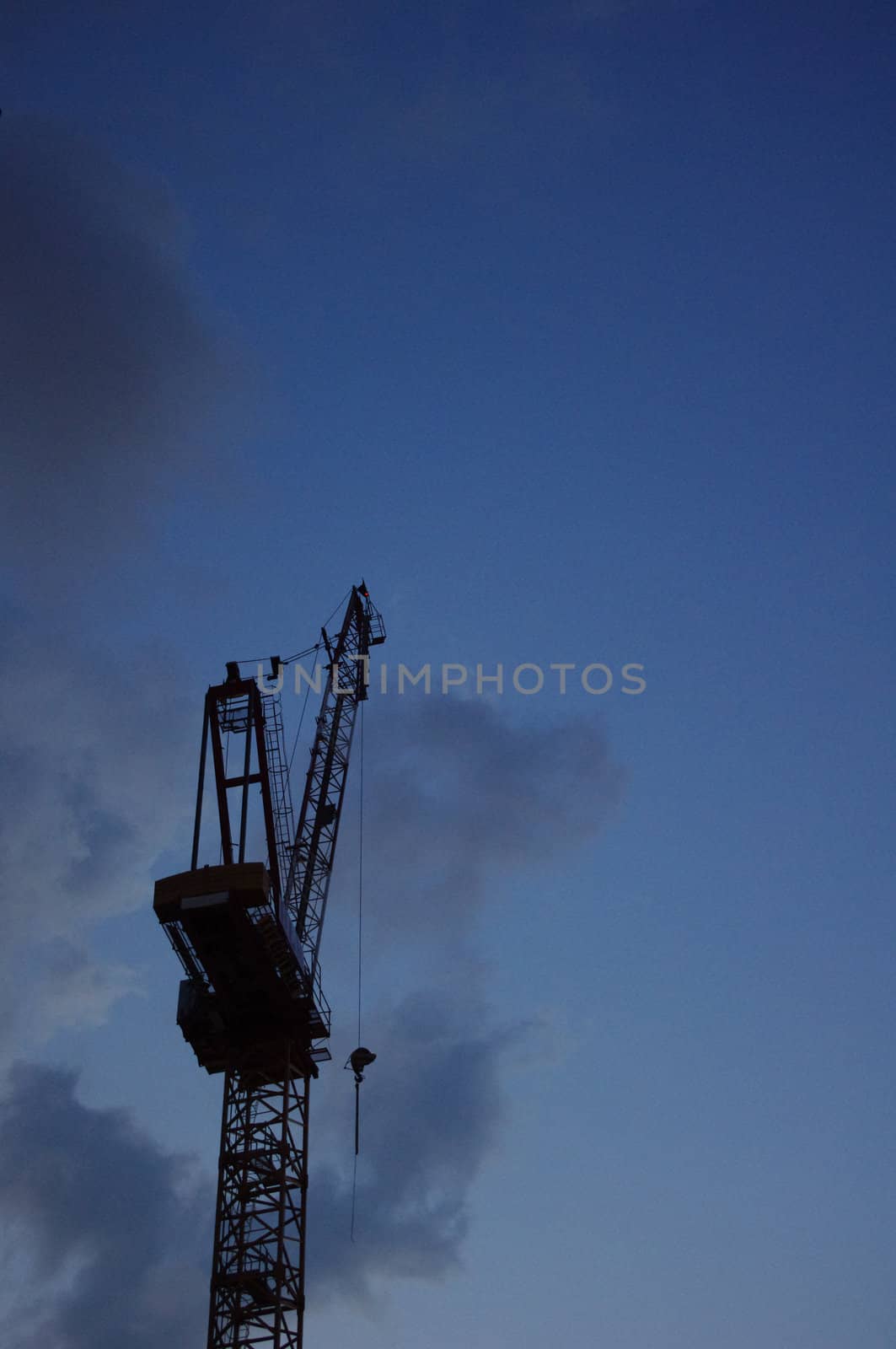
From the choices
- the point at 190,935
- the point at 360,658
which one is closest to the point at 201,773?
the point at 190,935

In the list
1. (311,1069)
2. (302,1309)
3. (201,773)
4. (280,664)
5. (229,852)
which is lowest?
(302,1309)

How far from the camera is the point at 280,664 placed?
87.8 meters

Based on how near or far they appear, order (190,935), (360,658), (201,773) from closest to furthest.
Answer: (190,935)
(201,773)
(360,658)

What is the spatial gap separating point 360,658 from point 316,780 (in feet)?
38.3

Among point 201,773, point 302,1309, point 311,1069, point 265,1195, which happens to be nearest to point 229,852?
point 201,773

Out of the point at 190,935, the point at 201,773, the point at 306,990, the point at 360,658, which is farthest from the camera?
the point at 360,658

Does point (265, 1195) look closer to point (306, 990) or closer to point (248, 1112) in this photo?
point (248, 1112)

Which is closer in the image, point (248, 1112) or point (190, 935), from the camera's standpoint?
point (190, 935)

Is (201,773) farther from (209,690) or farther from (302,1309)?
(302,1309)

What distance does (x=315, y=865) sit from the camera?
8706cm

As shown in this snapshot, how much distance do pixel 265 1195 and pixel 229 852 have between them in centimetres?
1676

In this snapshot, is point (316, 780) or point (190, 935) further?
point (316, 780)

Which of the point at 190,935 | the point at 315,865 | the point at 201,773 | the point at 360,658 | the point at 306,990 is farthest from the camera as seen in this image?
the point at 360,658

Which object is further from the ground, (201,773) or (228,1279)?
(201,773)
